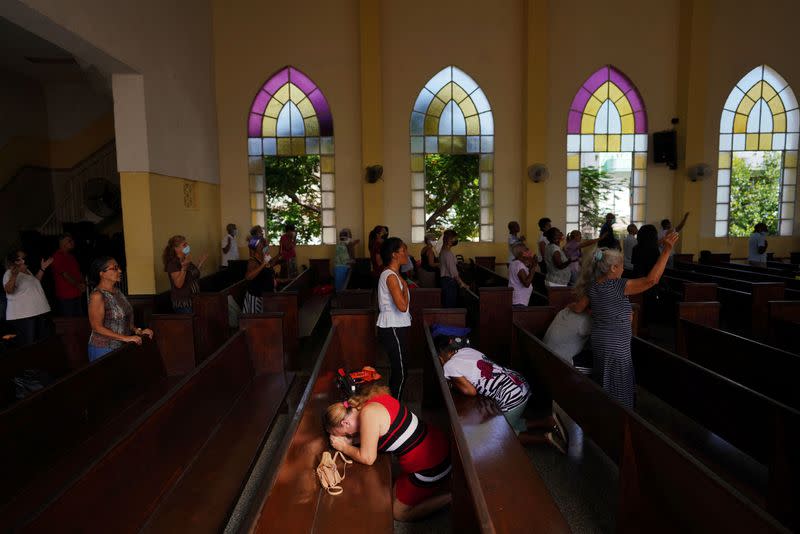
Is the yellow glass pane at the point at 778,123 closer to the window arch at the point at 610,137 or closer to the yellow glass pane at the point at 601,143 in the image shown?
the window arch at the point at 610,137

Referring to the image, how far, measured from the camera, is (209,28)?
10664 millimetres

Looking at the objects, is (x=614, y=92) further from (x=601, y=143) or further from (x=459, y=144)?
(x=459, y=144)

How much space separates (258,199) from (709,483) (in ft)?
35.1

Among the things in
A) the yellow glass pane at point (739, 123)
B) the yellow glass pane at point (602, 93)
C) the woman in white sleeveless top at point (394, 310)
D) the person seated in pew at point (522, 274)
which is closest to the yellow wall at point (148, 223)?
the woman in white sleeveless top at point (394, 310)

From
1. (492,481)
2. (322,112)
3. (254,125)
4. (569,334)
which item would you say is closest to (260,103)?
(254,125)

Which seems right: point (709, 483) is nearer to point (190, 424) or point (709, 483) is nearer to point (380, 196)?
point (190, 424)

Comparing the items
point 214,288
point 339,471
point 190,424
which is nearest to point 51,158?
point 214,288

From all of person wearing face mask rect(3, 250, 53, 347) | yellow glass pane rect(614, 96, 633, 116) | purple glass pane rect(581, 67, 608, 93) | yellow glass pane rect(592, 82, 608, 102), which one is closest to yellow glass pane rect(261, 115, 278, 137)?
person wearing face mask rect(3, 250, 53, 347)

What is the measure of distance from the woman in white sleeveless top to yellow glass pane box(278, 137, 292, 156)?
8.20 m

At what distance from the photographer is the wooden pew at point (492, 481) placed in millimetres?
1925

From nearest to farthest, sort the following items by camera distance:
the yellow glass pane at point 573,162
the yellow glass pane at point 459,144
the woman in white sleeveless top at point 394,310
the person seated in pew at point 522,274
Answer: the woman in white sleeveless top at point 394,310 → the person seated in pew at point 522,274 → the yellow glass pane at point 459,144 → the yellow glass pane at point 573,162

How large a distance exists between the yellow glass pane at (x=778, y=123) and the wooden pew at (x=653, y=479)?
1153 centimetres

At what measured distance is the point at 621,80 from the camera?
11.5 meters

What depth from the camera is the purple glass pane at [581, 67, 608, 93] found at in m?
11.4
